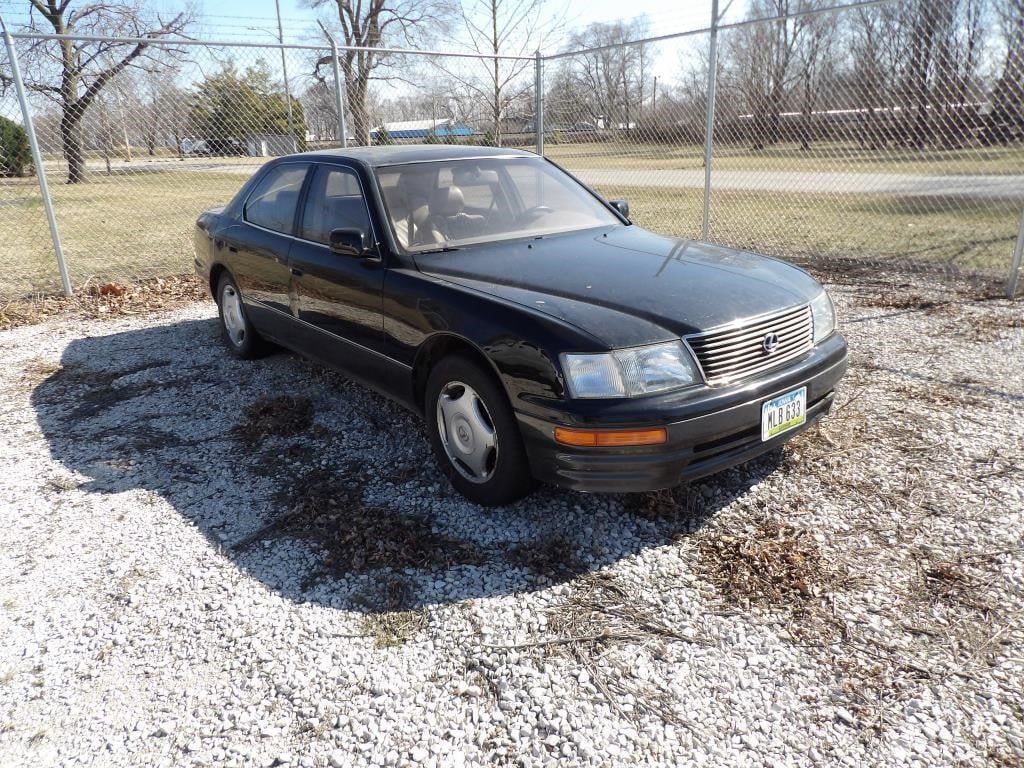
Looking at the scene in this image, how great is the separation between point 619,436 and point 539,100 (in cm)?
811

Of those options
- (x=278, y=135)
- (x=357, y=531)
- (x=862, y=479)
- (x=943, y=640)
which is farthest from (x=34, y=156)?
(x=943, y=640)

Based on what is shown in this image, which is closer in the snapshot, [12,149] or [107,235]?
[12,149]

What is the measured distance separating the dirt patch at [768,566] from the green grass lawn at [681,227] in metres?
6.17

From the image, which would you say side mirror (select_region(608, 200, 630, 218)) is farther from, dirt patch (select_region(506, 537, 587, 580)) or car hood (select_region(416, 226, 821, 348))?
dirt patch (select_region(506, 537, 587, 580))

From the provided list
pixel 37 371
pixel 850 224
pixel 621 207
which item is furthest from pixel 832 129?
pixel 37 371

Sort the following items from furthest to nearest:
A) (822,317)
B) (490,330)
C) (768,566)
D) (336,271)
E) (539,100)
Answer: (539,100), (336,271), (822,317), (490,330), (768,566)

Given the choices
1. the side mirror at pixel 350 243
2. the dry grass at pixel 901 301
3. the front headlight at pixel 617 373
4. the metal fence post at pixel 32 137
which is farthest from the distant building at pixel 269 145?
the front headlight at pixel 617 373

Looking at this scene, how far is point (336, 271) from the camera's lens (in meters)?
4.16

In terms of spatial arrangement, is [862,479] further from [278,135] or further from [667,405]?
[278,135]

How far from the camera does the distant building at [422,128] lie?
405 inches

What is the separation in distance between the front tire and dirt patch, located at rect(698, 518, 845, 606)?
2.80ft

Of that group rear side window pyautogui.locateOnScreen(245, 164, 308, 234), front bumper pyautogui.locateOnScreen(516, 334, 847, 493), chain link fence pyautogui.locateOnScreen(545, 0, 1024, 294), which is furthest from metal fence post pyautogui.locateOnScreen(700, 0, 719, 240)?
front bumper pyautogui.locateOnScreen(516, 334, 847, 493)

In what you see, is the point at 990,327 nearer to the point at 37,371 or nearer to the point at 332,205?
the point at 332,205

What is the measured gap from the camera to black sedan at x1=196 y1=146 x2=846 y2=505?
2.89 meters
